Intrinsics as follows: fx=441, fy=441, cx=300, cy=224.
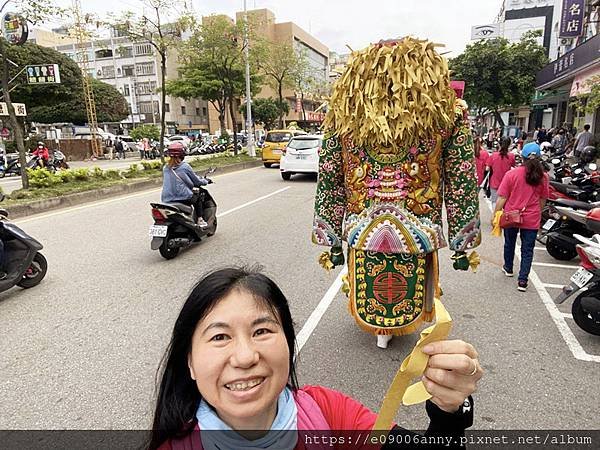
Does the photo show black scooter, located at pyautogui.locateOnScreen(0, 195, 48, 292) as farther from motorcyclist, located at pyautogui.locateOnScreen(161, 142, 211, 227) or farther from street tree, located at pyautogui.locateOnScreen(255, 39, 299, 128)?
street tree, located at pyautogui.locateOnScreen(255, 39, 299, 128)

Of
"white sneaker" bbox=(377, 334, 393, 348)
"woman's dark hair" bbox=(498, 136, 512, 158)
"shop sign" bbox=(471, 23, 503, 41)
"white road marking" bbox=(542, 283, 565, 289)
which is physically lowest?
"white road marking" bbox=(542, 283, 565, 289)

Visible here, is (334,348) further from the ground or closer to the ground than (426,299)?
closer to the ground

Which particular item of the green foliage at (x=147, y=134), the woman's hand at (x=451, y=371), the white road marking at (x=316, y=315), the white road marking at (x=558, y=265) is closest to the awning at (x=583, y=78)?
the white road marking at (x=558, y=265)

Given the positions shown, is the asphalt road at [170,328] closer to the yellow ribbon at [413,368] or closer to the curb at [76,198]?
the yellow ribbon at [413,368]

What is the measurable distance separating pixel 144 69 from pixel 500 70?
121 feet

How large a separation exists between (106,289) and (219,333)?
362 centimetres

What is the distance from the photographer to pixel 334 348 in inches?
119

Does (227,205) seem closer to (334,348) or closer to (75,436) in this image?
(334,348)

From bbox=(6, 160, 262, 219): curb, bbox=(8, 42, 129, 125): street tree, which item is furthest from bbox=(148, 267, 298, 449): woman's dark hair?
bbox=(8, 42, 129, 125): street tree

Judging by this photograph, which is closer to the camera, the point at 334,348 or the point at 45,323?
the point at 334,348

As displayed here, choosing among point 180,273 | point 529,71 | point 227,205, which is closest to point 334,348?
point 180,273

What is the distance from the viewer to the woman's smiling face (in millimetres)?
997

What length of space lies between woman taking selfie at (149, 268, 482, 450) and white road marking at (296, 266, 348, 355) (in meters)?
1.69

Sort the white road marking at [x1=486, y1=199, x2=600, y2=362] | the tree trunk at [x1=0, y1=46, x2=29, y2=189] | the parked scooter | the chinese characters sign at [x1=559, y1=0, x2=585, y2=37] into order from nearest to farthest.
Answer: the white road marking at [x1=486, y1=199, x2=600, y2=362], the parked scooter, the tree trunk at [x1=0, y1=46, x2=29, y2=189], the chinese characters sign at [x1=559, y1=0, x2=585, y2=37]
